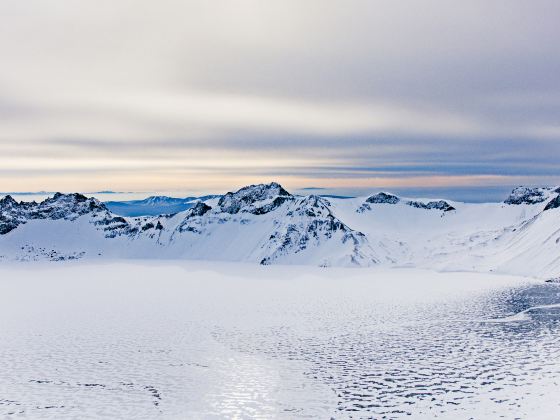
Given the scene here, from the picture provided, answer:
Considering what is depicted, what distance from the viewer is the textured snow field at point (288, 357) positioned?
5031cm

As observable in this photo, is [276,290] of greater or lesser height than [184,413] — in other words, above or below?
below

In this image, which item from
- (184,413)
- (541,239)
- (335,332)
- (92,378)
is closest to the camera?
(184,413)

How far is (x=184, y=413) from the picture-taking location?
48781mm

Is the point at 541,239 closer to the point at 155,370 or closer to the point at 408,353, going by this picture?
the point at 408,353

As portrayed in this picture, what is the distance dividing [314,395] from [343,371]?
9976 millimetres

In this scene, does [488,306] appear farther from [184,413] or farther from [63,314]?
[63,314]

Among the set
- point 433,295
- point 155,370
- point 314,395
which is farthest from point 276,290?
point 314,395

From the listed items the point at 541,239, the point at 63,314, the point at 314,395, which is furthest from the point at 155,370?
the point at 541,239

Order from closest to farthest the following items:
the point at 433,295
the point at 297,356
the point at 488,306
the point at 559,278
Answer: the point at 297,356 → the point at 488,306 → the point at 433,295 → the point at 559,278

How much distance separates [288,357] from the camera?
70.2 metres

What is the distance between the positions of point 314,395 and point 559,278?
129030 mm

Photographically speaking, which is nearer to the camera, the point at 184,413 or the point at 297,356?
the point at 184,413

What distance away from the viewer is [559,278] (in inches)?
6088

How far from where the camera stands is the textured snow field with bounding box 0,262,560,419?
165ft
